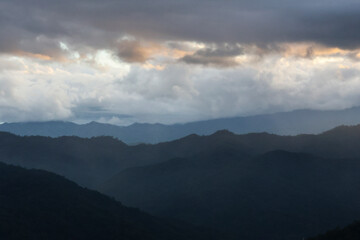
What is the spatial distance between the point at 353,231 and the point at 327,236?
9850mm

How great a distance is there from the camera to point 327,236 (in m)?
165

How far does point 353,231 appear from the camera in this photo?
15888cm
